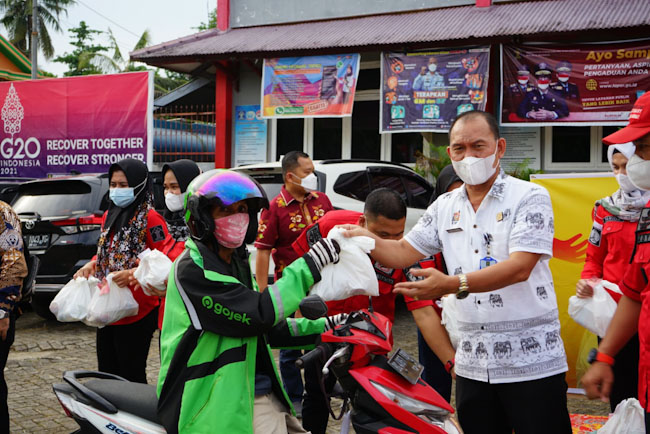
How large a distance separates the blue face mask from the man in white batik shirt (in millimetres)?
2371

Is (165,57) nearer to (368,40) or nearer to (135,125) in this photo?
(135,125)

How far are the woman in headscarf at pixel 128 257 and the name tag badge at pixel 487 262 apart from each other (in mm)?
2286

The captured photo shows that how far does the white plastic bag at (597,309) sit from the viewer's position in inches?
141

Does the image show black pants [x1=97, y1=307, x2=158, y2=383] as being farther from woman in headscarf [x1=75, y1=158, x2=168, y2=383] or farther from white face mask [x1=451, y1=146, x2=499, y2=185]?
white face mask [x1=451, y1=146, x2=499, y2=185]

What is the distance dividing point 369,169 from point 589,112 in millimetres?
4926

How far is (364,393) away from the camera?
241cm

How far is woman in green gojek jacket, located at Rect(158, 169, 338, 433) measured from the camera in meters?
2.34

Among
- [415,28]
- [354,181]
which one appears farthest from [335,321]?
[415,28]

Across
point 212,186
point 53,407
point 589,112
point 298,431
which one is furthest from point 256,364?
point 589,112

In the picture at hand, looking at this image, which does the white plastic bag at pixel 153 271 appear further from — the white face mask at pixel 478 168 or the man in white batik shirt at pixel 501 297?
the white face mask at pixel 478 168

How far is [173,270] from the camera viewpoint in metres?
2.48

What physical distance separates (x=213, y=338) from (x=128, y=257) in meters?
1.92

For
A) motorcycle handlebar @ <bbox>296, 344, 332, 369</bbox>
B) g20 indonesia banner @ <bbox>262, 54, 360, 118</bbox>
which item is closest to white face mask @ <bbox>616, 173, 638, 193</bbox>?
motorcycle handlebar @ <bbox>296, 344, 332, 369</bbox>

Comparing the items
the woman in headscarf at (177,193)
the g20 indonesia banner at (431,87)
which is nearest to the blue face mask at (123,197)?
the woman in headscarf at (177,193)
